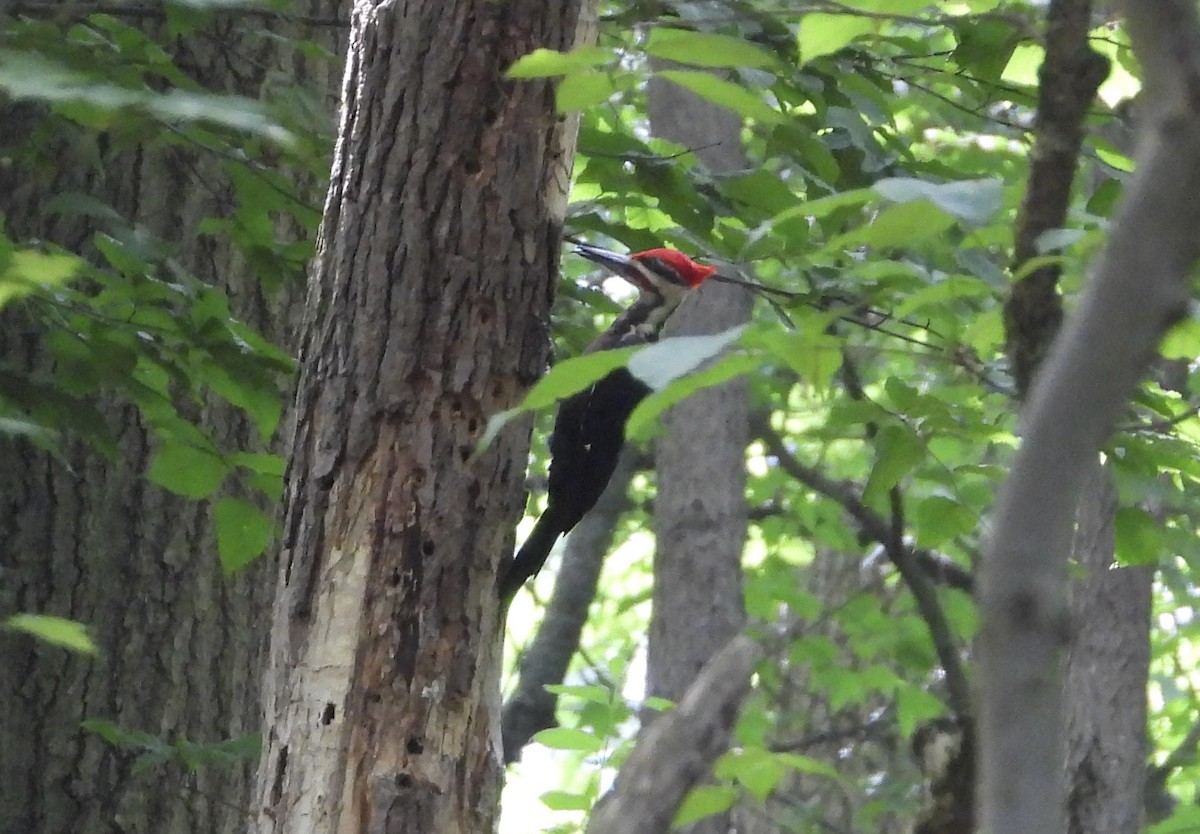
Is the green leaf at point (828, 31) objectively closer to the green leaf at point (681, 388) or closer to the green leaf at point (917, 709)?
the green leaf at point (681, 388)

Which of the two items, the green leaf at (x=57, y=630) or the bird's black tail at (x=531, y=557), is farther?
the bird's black tail at (x=531, y=557)

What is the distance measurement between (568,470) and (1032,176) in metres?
1.83

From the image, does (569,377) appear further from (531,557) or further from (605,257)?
(605,257)

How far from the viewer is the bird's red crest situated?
2812 millimetres

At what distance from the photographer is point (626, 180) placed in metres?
2.48

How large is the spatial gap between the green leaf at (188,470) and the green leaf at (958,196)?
1.50 m

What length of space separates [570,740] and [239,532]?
0.69 meters

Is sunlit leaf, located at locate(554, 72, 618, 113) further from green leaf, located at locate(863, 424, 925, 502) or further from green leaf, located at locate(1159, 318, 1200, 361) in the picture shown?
green leaf, located at locate(863, 424, 925, 502)

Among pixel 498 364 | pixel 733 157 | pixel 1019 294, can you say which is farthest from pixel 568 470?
pixel 733 157

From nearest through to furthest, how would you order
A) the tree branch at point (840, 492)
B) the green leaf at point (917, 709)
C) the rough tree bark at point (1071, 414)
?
the rough tree bark at point (1071, 414) → the green leaf at point (917, 709) → the tree branch at point (840, 492)

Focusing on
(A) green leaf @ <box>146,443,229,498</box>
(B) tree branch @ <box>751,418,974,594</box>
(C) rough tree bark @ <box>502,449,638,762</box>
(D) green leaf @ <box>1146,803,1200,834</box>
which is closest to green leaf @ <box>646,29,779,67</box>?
(A) green leaf @ <box>146,443,229,498</box>

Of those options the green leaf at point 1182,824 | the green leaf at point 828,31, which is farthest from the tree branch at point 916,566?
the green leaf at point 828,31

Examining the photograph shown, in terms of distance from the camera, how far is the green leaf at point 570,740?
214 centimetres

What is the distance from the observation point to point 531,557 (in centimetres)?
228
